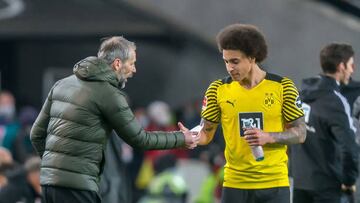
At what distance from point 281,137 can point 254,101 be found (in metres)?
0.33

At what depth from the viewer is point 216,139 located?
1759 cm

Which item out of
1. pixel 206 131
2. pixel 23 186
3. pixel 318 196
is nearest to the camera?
pixel 206 131

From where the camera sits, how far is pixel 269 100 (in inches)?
369

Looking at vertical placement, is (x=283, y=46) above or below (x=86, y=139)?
above

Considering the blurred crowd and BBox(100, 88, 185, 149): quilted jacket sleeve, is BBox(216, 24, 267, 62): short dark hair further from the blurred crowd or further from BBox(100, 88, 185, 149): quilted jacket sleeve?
the blurred crowd

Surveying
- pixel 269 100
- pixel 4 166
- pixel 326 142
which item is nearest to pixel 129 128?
pixel 269 100

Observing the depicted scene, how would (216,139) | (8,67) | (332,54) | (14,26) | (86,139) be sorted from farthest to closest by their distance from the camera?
1. (8,67)
2. (14,26)
3. (216,139)
4. (332,54)
5. (86,139)

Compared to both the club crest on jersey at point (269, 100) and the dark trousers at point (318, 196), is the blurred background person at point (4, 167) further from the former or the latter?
the club crest on jersey at point (269, 100)

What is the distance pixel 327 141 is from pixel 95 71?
2388 millimetres

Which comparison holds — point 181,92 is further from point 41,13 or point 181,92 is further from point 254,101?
point 254,101

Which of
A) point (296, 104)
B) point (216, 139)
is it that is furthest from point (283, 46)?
point (296, 104)

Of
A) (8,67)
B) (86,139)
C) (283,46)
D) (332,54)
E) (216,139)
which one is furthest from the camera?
(8,67)

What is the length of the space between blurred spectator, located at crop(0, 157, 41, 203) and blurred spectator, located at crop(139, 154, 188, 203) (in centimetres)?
417

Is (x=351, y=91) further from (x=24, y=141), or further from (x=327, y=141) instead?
(x=24, y=141)
